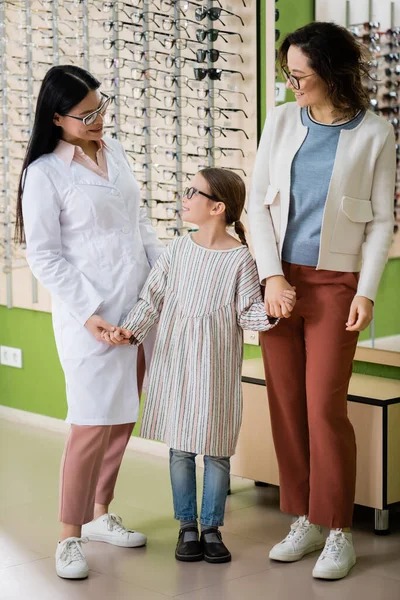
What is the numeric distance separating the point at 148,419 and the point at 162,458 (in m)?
1.27

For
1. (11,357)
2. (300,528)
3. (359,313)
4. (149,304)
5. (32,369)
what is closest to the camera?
(359,313)

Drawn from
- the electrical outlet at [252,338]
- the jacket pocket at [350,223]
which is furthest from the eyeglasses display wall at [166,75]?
the jacket pocket at [350,223]

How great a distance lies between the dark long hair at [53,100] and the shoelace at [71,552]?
1035 mm

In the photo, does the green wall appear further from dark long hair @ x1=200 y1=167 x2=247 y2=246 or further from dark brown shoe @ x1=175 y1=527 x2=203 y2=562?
dark long hair @ x1=200 y1=167 x2=247 y2=246

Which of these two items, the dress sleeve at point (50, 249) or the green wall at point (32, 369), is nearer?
the dress sleeve at point (50, 249)

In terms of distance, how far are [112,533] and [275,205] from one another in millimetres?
1179

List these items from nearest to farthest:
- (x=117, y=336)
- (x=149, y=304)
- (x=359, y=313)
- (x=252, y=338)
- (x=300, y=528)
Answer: (x=359, y=313) < (x=117, y=336) < (x=149, y=304) < (x=300, y=528) < (x=252, y=338)

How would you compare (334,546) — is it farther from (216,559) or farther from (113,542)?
(113,542)

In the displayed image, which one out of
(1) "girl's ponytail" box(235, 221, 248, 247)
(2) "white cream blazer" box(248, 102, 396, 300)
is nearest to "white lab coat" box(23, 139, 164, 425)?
(1) "girl's ponytail" box(235, 221, 248, 247)

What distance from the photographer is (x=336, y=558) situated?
111 inches

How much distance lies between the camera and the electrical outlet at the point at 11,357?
4.97 metres

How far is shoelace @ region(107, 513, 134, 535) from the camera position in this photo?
3.13 metres

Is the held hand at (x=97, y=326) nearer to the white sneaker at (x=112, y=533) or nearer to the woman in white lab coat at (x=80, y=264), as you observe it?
the woman in white lab coat at (x=80, y=264)

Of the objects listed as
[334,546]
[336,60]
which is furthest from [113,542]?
[336,60]
